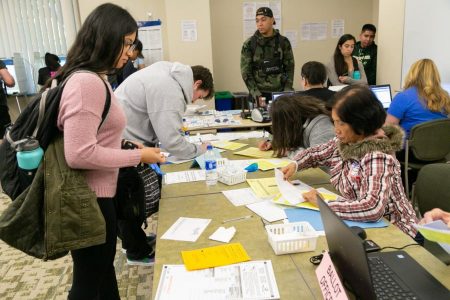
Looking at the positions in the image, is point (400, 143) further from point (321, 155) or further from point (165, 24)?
point (165, 24)

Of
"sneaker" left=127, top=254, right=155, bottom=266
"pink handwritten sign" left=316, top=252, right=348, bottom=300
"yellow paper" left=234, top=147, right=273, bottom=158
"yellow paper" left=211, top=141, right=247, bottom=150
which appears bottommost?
"sneaker" left=127, top=254, right=155, bottom=266

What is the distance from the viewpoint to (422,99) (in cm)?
305

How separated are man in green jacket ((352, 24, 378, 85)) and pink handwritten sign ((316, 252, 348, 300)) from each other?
428cm

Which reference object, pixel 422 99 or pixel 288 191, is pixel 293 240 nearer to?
pixel 288 191

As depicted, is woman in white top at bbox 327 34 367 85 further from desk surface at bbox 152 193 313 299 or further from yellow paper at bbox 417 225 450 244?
yellow paper at bbox 417 225 450 244

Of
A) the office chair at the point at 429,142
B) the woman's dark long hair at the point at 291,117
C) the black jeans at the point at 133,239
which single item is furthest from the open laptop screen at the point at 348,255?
the office chair at the point at 429,142

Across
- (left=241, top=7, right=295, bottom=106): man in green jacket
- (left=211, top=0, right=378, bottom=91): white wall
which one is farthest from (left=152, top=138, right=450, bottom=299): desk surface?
(left=211, top=0, right=378, bottom=91): white wall

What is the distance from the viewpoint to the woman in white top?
4.42m

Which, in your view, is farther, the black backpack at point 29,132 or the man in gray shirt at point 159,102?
the man in gray shirt at point 159,102

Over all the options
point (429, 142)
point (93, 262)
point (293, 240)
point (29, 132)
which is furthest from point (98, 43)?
point (429, 142)

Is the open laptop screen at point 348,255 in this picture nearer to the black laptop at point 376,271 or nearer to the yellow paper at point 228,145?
the black laptop at point 376,271

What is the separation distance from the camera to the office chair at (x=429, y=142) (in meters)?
2.90

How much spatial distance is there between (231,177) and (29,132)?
1.01 metres

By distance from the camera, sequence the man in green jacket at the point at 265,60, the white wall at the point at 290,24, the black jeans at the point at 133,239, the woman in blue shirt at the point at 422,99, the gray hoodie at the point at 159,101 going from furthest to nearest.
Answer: the white wall at the point at 290,24 < the man in green jacket at the point at 265,60 < the woman in blue shirt at the point at 422,99 < the black jeans at the point at 133,239 < the gray hoodie at the point at 159,101
